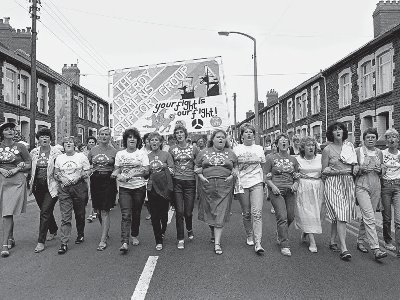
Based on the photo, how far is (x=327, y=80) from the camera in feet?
76.6

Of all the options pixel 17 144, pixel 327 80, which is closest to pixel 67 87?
pixel 327 80

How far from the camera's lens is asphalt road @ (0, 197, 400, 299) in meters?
4.05

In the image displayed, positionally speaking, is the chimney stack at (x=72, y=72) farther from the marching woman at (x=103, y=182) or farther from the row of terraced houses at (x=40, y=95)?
the marching woman at (x=103, y=182)

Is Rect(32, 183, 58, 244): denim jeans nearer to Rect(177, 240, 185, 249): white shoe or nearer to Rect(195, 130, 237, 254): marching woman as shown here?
Rect(177, 240, 185, 249): white shoe

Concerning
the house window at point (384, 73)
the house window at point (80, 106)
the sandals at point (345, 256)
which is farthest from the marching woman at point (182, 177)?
the house window at point (80, 106)

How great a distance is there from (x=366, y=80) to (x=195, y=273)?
17013 mm

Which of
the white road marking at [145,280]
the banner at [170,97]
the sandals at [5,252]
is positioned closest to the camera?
the white road marking at [145,280]

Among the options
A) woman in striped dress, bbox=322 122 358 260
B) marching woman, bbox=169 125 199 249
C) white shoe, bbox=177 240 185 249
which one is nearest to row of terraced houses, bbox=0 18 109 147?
marching woman, bbox=169 125 199 249

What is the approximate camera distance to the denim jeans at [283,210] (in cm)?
566

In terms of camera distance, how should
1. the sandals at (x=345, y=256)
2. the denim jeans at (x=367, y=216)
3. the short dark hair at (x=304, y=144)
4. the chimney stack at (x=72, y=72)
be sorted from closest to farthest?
the sandals at (x=345, y=256), the denim jeans at (x=367, y=216), the short dark hair at (x=304, y=144), the chimney stack at (x=72, y=72)

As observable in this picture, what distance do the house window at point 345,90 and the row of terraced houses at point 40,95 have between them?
46.4ft

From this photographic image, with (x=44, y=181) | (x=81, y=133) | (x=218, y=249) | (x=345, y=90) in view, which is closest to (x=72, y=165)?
(x=44, y=181)

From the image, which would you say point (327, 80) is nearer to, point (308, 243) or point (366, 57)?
point (366, 57)

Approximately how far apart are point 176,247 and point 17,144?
→ 2.88 metres
